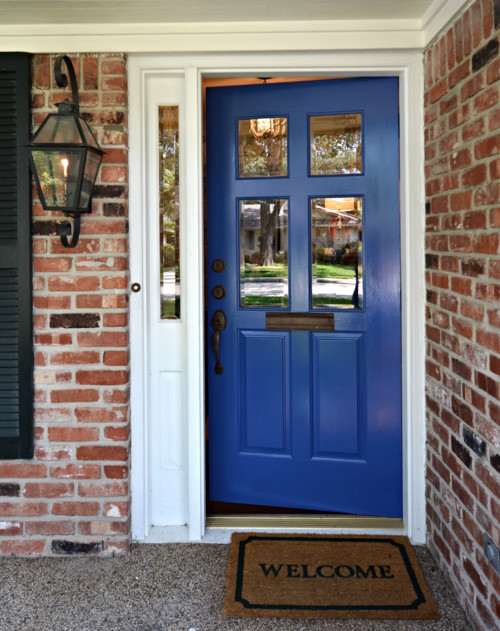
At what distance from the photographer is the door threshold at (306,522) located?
9.37ft

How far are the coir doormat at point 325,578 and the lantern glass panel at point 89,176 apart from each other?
1.61 meters

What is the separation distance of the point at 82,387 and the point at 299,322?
1035mm

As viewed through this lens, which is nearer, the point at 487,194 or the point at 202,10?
the point at 487,194

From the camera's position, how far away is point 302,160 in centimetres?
288

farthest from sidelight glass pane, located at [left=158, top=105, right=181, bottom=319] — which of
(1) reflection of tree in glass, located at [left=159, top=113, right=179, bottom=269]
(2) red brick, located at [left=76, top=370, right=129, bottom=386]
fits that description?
(2) red brick, located at [left=76, top=370, right=129, bottom=386]

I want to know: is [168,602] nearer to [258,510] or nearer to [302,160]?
[258,510]

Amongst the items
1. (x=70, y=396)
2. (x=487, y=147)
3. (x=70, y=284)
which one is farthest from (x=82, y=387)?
(x=487, y=147)

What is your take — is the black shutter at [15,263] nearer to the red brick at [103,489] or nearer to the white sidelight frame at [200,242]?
the red brick at [103,489]

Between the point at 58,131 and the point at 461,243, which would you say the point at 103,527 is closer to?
the point at 58,131

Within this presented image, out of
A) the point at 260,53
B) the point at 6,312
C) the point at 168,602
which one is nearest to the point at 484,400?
the point at 168,602

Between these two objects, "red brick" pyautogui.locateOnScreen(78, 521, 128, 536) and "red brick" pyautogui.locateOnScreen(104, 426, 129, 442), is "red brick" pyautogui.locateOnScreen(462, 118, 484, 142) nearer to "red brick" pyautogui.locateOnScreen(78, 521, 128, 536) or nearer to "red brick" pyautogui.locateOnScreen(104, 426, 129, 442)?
"red brick" pyautogui.locateOnScreen(104, 426, 129, 442)

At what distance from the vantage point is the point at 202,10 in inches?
97.3

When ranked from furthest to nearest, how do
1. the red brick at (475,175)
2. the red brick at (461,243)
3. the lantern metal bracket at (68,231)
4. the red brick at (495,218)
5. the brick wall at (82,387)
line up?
the brick wall at (82,387) < the lantern metal bracket at (68,231) < the red brick at (461,243) < the red brick at (475,175) < the red brick at (495,218)

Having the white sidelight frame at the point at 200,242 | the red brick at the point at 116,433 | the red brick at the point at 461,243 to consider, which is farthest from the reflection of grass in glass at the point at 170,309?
the red brick at the point at 461,243
